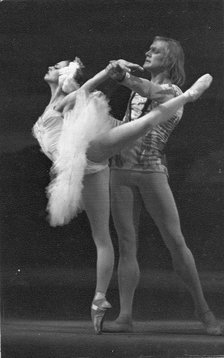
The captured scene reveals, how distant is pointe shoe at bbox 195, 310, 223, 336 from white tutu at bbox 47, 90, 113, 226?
862 millimetres

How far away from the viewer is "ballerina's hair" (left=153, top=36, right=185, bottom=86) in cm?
517

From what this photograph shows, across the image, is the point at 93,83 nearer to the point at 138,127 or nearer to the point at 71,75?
the point at 71,75

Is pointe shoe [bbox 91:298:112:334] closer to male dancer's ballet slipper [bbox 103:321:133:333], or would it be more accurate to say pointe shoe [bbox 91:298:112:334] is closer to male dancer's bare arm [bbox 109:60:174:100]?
male dancer's ballet slipper [bbox 103:321:133:333]

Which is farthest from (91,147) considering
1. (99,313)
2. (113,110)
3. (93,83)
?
(99,313)

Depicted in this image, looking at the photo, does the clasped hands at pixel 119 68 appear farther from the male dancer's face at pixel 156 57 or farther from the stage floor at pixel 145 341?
the stage floor at pixel 145 341

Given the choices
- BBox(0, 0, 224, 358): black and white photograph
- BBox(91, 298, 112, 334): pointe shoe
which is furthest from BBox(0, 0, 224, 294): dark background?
BBox(91, 298, 112, 334): pointe shoe

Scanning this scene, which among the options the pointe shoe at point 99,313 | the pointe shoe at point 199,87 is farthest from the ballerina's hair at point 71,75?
the pointe shoe at point 99,313

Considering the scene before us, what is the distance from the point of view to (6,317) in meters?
5.34

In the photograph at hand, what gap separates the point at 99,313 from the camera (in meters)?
5.20

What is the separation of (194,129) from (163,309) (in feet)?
3.19

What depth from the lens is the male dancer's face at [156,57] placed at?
17.0 feet

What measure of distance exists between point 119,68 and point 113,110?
0.73 feet

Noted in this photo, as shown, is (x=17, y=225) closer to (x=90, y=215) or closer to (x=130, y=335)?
(x=90, y=215)

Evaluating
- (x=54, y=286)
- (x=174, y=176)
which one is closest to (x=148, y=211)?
(x=174, y=176)
